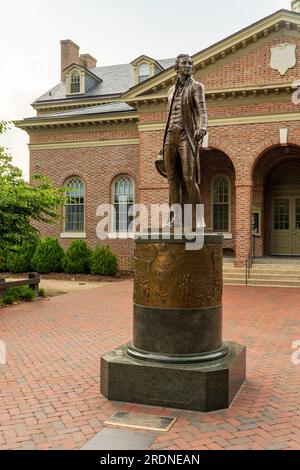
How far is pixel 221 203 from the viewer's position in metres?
21.5

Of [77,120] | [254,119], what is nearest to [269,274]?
[254,119]

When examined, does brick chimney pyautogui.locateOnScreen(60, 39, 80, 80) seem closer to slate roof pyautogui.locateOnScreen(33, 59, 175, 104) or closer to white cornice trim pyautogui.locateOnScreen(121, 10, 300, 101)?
slate roof pyautogui.locateOnScreen(33, 59, 175, 104)

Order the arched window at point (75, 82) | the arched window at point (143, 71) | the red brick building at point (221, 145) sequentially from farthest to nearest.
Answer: the arched window at point (75, 82)
the arched window at point (143, 71)
the red brick building at point (221, 145)

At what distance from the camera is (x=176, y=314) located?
17.7ft

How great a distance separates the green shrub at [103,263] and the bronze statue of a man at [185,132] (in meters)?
14.7

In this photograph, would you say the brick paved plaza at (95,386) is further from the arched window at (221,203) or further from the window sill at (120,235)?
the window sill at (120,235)

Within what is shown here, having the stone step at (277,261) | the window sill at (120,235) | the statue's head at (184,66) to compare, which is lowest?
the stone step at (277,261)

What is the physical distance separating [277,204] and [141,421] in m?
18.0

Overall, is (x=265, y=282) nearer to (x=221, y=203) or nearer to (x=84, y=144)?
(x=221, y=203)

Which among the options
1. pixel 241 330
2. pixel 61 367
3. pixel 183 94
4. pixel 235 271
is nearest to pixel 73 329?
pixel 61 367

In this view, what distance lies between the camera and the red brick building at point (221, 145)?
1814 centimetres

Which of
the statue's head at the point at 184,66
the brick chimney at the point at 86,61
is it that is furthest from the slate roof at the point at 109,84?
the statue's head at the point at 184,66

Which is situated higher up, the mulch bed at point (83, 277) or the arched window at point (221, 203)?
the arched window at point (221, 203)

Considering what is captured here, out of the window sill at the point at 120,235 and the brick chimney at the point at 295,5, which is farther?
the brick chimney at the point at 295,5
